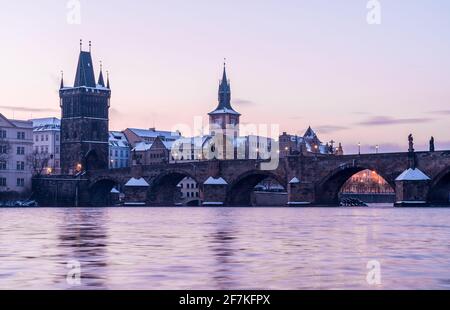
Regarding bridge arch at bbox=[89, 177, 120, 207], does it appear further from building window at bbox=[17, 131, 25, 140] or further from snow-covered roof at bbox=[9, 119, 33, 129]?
building window at bbox=[17, 131, 25, 140]

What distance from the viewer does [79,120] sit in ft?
476

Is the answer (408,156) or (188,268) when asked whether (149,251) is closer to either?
(188,268)

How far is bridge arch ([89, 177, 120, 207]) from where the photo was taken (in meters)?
133

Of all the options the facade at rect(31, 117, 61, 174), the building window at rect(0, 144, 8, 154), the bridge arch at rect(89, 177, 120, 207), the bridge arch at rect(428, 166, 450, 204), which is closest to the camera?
the bridge arch at rect(428, 166, 450, 204)

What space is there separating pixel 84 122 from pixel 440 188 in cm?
7199

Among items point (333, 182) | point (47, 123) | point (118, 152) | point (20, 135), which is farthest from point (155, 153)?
point (333, 182)

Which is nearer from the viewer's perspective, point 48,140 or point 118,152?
point 48,140

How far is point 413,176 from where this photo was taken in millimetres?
88438

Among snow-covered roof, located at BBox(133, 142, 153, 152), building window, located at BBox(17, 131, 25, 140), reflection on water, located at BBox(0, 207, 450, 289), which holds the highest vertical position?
snow-covered roof, located at BBox(133, 142, 153, 152)

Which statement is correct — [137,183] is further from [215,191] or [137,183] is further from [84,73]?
[84,73]

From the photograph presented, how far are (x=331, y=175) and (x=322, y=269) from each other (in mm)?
82522

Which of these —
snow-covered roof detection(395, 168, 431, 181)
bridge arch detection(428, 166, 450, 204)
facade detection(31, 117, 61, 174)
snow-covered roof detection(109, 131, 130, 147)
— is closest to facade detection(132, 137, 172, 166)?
snow-covered roof detection(109, 131, 130, 147)

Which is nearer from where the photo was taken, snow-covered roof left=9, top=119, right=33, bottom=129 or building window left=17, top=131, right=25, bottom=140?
snow-covered roof left=9, top=119, right=33, bottom=129
